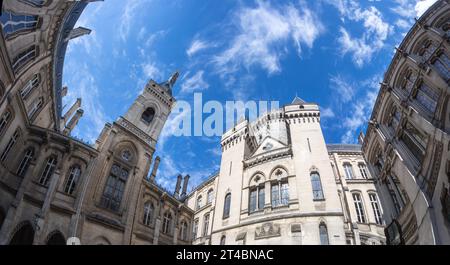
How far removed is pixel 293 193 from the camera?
21.7 m

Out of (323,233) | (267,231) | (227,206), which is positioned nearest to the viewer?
(323,233)

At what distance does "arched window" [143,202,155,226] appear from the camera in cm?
2222

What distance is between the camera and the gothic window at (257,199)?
2305cm

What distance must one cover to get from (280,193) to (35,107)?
892 inches

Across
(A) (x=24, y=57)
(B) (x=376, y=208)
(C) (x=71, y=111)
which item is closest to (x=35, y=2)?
(A) (x=24, y=57)

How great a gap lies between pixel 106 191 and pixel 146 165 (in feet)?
15.2

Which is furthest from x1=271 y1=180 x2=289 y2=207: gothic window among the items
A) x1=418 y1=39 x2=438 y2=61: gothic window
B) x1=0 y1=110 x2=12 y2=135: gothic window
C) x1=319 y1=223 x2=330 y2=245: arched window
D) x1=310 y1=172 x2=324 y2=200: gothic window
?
x1=0 y1=110 x2=12 y2=135: gothic window

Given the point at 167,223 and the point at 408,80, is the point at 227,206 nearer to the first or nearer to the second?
the point at 167,223

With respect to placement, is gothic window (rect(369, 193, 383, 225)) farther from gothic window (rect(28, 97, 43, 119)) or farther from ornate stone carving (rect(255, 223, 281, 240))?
gothic window (rect(28, 97, 43, 119))

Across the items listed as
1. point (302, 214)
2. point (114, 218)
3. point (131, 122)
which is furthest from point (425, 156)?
point (131, 122)

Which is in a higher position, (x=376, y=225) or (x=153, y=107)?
(x=153, y=107)

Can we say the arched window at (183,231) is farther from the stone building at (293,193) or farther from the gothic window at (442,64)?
the gothic window at (442,64)
